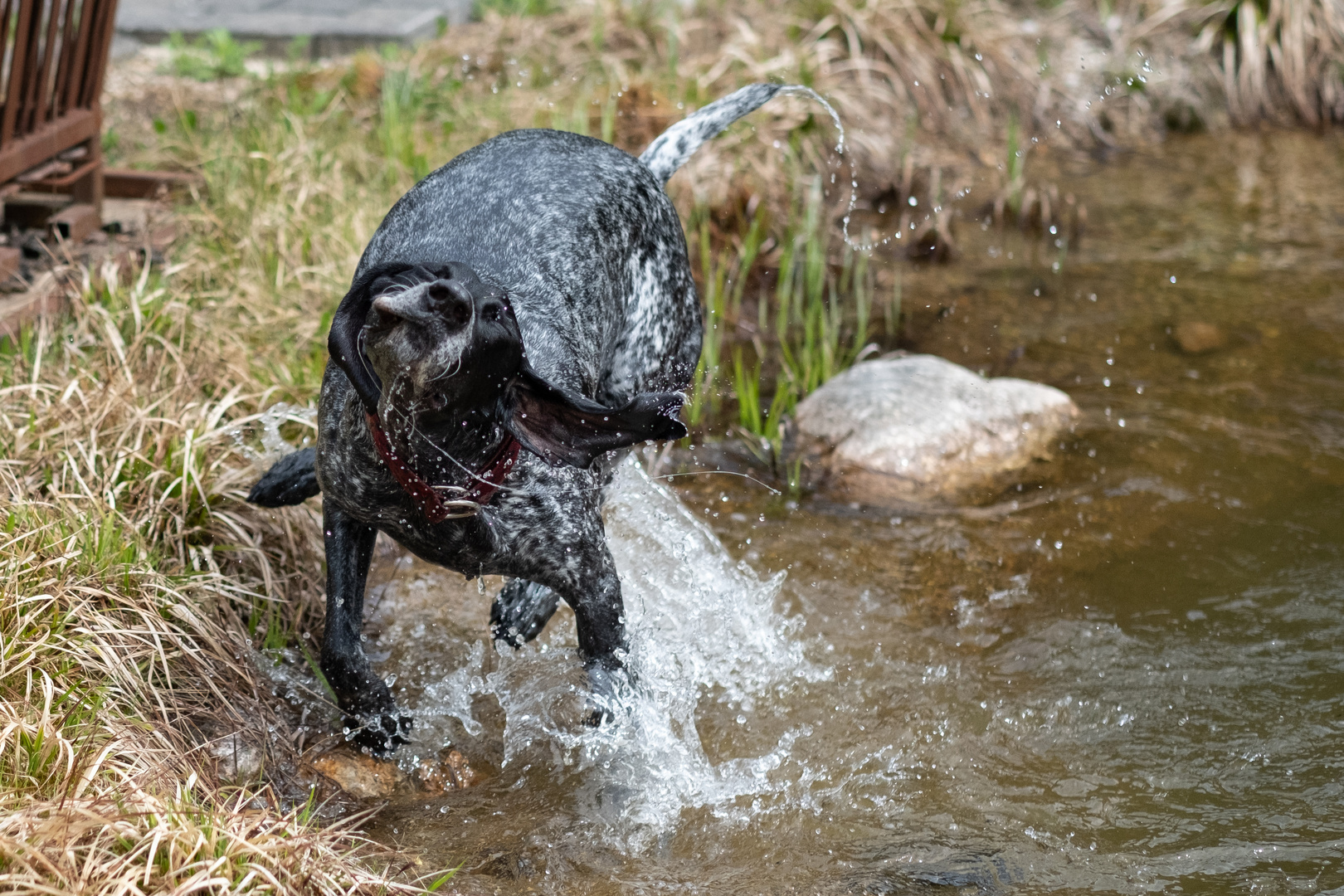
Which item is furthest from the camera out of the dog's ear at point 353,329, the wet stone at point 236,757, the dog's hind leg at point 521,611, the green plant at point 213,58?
the green plant at point 213,58

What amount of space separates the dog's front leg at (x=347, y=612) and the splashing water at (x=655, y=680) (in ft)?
0.89

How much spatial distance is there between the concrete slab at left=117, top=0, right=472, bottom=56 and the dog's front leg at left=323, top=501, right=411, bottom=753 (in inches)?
233

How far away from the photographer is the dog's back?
291 centimetres

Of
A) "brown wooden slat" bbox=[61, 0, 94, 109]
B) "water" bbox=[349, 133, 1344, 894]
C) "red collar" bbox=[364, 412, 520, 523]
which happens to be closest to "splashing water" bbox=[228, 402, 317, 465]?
"water" bbox=[349, 133, 1344, 894]

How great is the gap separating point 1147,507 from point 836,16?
4.60 meters

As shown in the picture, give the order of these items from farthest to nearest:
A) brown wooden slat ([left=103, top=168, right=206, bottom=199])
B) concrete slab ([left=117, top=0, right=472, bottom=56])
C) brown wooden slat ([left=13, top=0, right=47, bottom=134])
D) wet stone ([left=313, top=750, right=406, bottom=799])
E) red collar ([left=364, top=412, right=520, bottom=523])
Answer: concrete slab ([left=117, top=0, right=472, bottom=56]) → brown wooden slat ([left=103, top=168, right=206, bottom=199]) → brown wooden slat ([left=13, top=0, right=47, bottom=134]) → wet stone ([left=313, top=750, right=406, bottom=799]) → red collar ([left=364, top=412, right=520, bottom=523])

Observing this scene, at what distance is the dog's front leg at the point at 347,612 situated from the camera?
2.87m

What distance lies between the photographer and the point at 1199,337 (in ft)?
18.7

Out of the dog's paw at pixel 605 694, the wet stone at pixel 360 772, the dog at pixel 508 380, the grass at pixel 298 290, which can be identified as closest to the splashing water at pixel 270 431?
the grass at pixel 298 290

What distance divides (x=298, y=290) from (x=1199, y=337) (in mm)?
3804

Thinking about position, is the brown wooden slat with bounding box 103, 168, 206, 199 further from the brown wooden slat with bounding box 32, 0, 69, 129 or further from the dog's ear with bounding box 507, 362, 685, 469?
the dog's ear with bounding box 507, 362, 685, 469

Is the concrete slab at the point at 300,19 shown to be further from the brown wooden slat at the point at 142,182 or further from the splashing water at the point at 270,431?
the splashing water at the point at 270,431

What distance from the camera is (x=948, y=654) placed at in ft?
12.1

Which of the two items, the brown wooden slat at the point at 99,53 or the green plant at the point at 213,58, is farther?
the green plant at the point at 213,58
